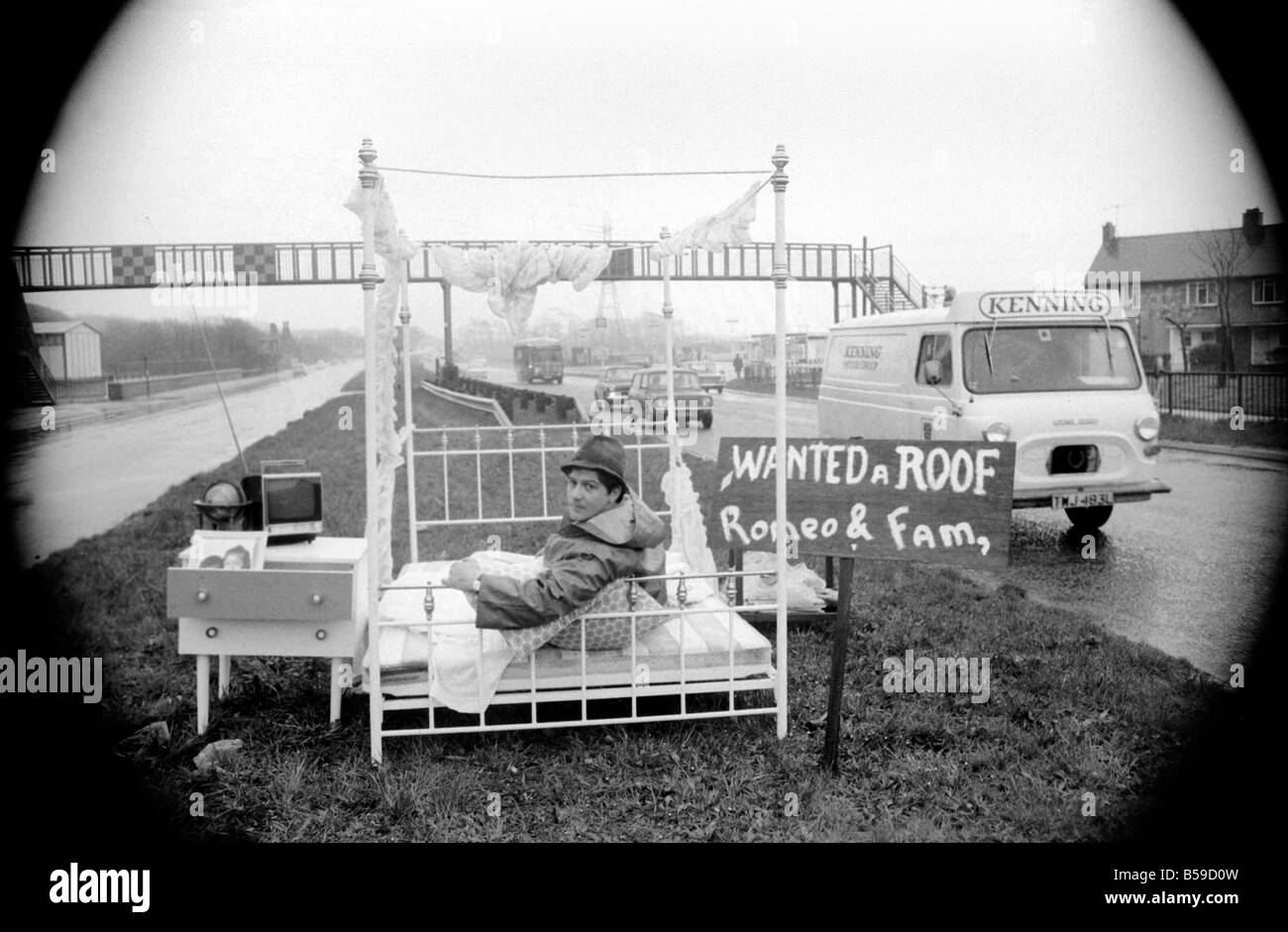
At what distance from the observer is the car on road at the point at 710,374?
28734 mm

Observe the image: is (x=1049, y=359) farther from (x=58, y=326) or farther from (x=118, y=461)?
(x=118, y=461)

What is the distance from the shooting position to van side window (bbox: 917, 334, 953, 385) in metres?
10.2

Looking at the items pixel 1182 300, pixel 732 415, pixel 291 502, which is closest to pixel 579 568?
pixel 291 502

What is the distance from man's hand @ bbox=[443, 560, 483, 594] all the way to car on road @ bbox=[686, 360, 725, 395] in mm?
24020

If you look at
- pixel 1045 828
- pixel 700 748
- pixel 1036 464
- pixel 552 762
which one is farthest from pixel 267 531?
pixel 1036 464

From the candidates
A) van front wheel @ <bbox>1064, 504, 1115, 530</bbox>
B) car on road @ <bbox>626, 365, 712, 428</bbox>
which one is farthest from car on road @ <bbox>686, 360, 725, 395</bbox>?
van front wheel @ <bbox>1064, 504, 1115, 530</bbox>

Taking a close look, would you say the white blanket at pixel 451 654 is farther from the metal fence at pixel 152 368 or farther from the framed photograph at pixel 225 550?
the metal fence at pixel 152 368

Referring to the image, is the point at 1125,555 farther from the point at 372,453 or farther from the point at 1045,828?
the point at 372,453

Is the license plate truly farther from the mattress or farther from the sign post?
the sign post

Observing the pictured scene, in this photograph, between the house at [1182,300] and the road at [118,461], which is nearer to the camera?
the road at [118,461]

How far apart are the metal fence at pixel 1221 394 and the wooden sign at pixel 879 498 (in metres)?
16.1

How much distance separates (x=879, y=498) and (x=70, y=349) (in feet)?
32.5

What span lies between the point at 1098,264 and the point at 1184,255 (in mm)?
3239

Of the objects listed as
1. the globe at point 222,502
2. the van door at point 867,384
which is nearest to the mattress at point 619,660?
the globe at point 222,502
